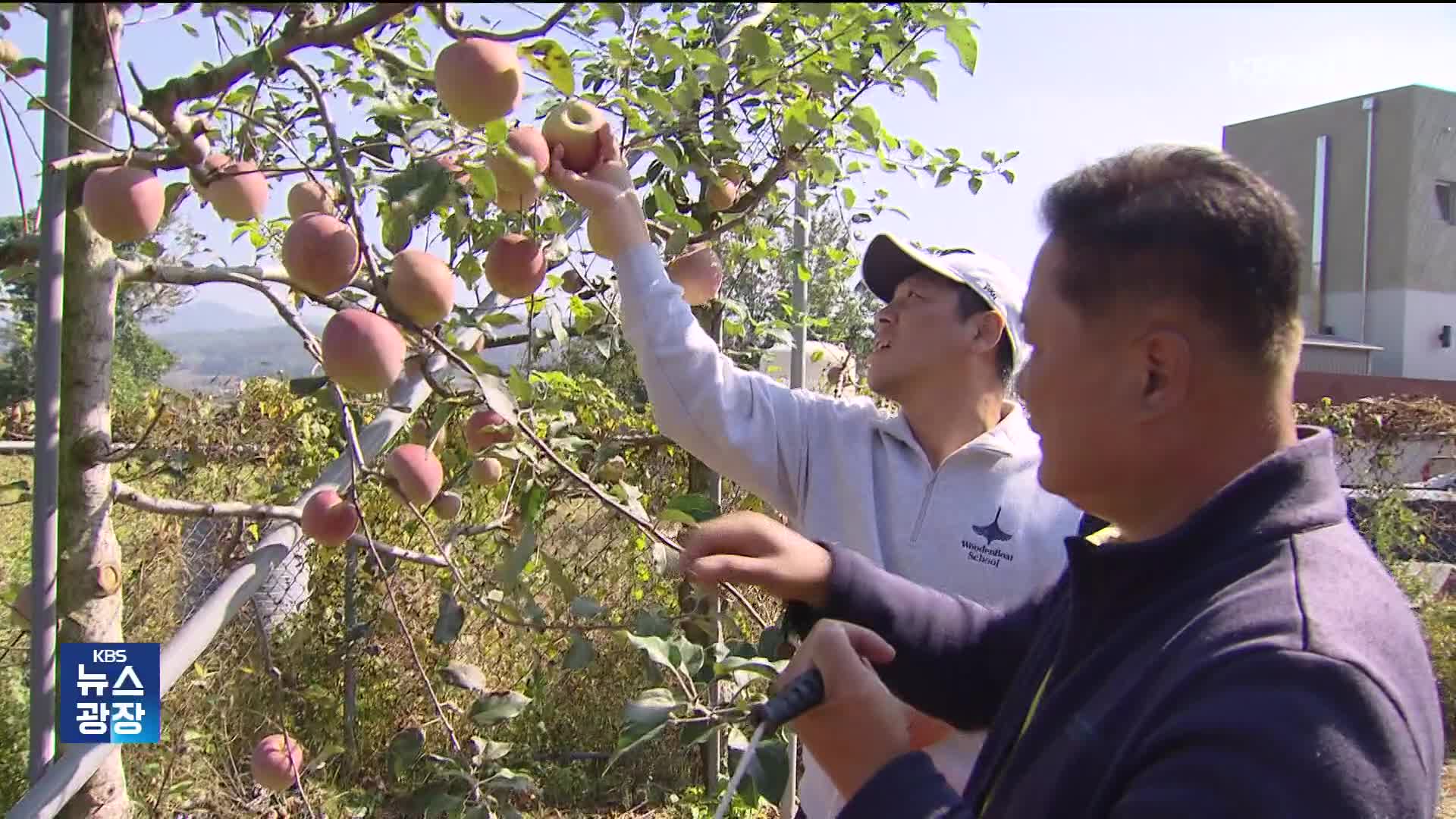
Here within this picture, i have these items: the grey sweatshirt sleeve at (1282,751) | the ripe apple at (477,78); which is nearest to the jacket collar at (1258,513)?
the grey sweatshirt sleeve at (1282,751)

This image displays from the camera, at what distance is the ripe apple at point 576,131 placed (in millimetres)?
1484

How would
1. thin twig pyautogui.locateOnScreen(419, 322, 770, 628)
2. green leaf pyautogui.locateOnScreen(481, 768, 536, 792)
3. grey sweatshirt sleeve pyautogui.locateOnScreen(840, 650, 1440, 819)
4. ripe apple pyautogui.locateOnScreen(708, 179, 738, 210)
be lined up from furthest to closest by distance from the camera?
ripe apple pyautogui.locateOnScreen(708, 179, 738, 210)
green leaf pyautogui.locateOnScreen(481, 768, 536, 792)
thin twig pyautogui.locateOnScreen(419, 322, 770, 628)
grey sweatshirt sleeve pyautogui.locateOnScreen(840, 650, 1440, 819)

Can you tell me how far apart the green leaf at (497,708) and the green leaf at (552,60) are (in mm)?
902

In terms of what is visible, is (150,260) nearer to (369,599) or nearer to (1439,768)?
(1439,768)

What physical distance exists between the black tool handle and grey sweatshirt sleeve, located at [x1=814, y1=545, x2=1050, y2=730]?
0.33m

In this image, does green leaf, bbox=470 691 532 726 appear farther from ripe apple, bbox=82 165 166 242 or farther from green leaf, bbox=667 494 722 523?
ripe apple, bbox=82 165 166 242

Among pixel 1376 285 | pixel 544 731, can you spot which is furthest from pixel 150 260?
pixel 1376 285

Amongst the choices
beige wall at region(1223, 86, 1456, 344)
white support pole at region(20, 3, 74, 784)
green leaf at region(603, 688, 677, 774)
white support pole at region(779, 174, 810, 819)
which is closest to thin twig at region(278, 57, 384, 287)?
white support pole at region(20, 3, 74, 784)

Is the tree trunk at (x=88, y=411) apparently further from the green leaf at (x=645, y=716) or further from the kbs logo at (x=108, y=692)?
the green leaf at (x=645, y=716)

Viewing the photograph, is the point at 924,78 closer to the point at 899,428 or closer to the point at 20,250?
the point at 899,428

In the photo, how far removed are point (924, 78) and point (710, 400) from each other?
0.71 metres

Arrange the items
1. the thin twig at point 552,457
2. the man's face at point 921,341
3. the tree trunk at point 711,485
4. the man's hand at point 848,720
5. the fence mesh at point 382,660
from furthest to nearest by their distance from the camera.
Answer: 1. the fence mesh at point 382,660
2. the tree trunk at point 711,485
3. the man's face at point 921,341
4. the thin twig at point 552,457
5. the man's hand at point 848,720

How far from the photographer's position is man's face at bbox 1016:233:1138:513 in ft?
2.81

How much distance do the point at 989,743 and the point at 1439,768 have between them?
0.37m
